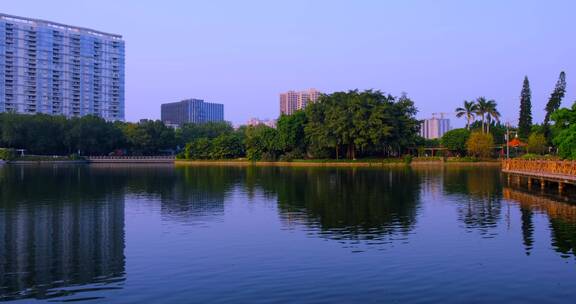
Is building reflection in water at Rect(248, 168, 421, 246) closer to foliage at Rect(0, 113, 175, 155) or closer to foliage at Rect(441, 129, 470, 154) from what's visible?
foliage at Rect(441, 129, 470, 154)

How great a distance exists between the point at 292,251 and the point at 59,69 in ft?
549

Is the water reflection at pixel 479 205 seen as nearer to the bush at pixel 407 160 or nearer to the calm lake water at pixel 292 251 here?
the calm lake water at pixel 292 251

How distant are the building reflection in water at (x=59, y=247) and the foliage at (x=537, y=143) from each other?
67852 mm

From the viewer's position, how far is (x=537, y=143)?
82125mm

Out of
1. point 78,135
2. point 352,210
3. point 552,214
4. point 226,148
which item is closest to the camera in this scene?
point 552,214

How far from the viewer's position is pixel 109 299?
1279 cm

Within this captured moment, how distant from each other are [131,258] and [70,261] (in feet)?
5.96

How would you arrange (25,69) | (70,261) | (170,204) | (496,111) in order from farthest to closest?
(25,69), (496,111), (170,204), (70,261)

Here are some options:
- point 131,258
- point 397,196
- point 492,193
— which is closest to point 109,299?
point 131,258

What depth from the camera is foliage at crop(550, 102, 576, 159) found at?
133ft

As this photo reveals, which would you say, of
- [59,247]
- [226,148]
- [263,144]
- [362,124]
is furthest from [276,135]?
[59,247]

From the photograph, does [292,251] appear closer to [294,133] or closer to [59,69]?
[294,133]

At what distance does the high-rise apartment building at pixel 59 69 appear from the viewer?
15650 centimetres

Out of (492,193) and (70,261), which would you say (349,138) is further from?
(70,261)
